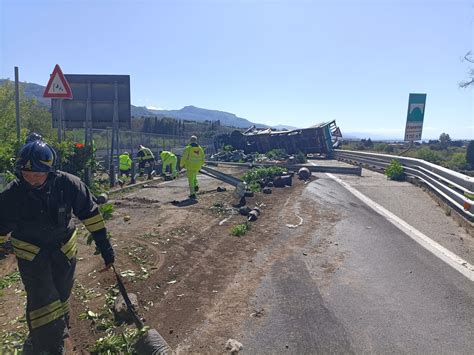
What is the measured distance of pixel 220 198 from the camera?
40.7 ft

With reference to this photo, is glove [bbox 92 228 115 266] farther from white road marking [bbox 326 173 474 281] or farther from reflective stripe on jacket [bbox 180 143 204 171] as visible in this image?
reflective stripe on jacket [bbox 180 143 204 171]

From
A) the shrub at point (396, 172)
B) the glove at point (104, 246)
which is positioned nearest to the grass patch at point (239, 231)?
the glove at point (104, 246)

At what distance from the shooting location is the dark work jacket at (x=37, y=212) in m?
3.29

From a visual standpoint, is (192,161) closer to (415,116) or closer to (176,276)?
(176,276)

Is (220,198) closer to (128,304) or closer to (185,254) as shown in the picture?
(185,254)

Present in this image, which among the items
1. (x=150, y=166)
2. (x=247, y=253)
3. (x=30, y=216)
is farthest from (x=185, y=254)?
(x=150, y=166)

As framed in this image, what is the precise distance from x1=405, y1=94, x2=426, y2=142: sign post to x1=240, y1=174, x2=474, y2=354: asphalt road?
922 centimetres

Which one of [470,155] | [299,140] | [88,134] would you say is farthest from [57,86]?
[470,155]

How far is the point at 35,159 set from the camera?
10.5 ft

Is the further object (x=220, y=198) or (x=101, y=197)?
(x=220, y=198)

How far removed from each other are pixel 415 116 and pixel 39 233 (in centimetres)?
1485

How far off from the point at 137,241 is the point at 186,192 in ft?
22.2

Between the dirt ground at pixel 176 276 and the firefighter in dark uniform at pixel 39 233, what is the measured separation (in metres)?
0.50

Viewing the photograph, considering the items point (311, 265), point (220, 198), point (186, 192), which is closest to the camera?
point (311, 265)
